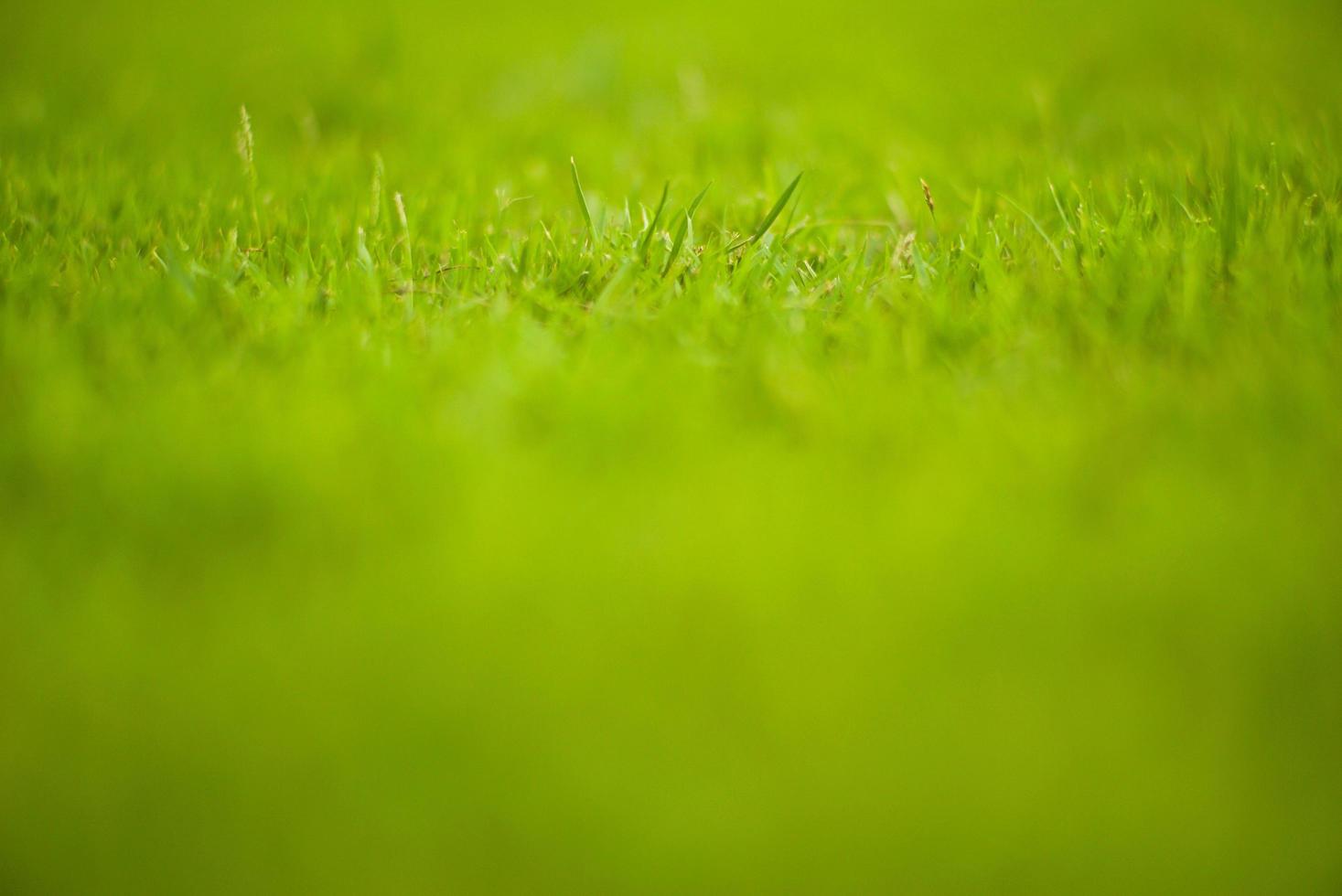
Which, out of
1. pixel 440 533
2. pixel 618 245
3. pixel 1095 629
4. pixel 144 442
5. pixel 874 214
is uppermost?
pixel 874 214

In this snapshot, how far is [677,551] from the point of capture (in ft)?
3.39

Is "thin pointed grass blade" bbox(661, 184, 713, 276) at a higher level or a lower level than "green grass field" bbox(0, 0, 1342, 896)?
higher

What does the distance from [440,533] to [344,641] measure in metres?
0.16

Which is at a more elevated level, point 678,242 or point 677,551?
point 678,242

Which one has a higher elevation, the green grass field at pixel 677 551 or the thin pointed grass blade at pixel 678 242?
the thin pointed grass blade at pixel 678 242

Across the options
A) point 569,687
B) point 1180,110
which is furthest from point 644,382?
point 1180,110

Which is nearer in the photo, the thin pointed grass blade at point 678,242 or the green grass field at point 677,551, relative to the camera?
the green grass field at point 677,551

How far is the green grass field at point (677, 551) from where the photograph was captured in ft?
2.75

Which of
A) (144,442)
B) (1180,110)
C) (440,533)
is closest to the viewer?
(440,533)

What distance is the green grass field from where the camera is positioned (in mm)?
838

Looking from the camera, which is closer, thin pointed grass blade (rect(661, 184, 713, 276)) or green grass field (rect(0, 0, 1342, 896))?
green grass field (rect(0, 0, 1342, 896))

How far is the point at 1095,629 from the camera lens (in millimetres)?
979

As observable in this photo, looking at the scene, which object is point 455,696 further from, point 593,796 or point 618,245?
point 618,245

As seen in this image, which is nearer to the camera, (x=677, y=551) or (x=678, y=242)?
(x=677, y=551)
